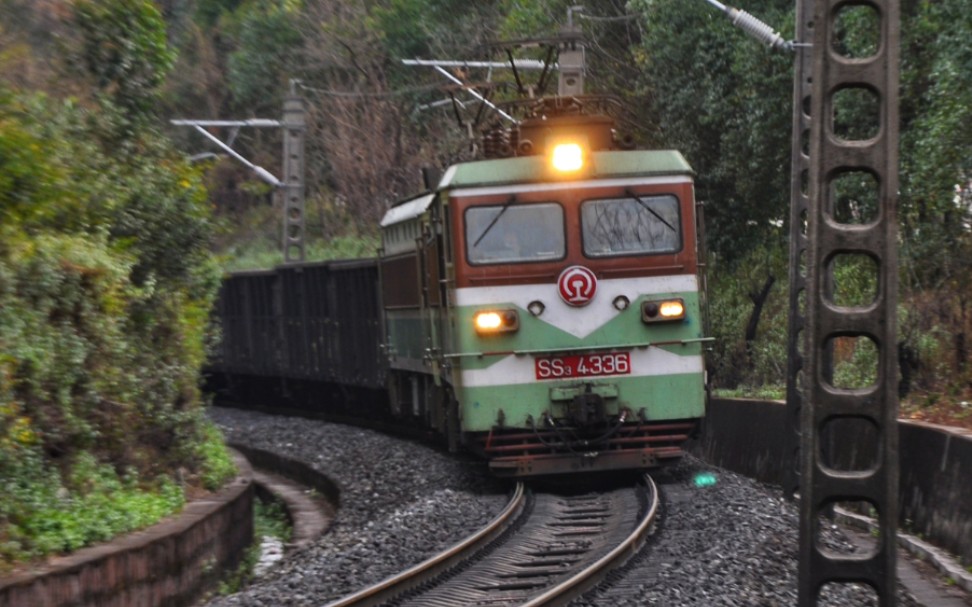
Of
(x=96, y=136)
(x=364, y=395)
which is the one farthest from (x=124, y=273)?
(x=364, y=395)

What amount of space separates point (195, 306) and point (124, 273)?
346cm

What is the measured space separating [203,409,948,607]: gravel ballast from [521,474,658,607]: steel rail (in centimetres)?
9

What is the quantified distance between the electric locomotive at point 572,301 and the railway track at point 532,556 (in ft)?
1.88

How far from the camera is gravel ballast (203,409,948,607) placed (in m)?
9.80

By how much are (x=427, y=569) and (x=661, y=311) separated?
4593 millimetres

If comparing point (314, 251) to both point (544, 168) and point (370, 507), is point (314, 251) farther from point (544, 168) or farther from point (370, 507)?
point (544, 168)

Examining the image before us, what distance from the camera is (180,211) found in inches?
611

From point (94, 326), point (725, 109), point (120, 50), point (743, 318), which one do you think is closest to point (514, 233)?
point (94, 326)

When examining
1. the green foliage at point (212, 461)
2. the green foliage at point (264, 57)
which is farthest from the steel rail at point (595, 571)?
the green foliage at point (264, 57)

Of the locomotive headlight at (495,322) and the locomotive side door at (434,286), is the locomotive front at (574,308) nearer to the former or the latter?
the locomotive headlight at (495,322)

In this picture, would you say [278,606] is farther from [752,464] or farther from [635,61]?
[635,61]

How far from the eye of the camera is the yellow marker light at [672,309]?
47.7 feet

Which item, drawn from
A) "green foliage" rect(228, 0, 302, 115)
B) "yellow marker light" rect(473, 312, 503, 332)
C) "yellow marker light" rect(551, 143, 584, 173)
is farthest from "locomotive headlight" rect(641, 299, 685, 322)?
"green foliage" rect(228, 0, 302, 115)

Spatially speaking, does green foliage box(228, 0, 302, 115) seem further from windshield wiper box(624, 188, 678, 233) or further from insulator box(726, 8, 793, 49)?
windshield wiper box(624, 188, 678, 233)
